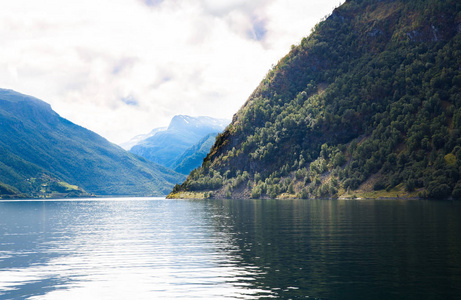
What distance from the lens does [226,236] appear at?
70.7 m

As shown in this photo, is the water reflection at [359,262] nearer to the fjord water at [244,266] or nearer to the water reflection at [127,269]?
the fjord water at [244,266]

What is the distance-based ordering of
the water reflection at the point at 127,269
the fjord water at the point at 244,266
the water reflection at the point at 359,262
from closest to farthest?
the water reflection at the point at 359,262
the fjord water at the point at 244,266
the water reflection at the point at 127,269

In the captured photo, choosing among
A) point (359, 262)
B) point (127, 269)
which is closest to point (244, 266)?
point (359, 262)

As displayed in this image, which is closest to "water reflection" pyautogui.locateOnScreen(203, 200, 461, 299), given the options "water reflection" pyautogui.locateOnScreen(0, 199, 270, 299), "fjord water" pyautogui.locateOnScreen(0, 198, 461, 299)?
"fjord water" pyautogui.locateOnScreen(0, 198, 461, 299)

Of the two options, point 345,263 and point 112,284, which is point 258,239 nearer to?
point 345,263

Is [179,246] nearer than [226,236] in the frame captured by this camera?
Yes

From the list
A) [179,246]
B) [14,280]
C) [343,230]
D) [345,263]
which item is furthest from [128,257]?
[343,230]

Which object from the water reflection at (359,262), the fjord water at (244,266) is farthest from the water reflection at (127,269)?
the water reflection at (359,262)

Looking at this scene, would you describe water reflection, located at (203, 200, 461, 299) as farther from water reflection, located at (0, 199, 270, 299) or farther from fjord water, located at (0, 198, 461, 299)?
water reflection, located at (0, 199, 270, 299)

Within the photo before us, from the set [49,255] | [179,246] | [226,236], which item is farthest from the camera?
[226,236]

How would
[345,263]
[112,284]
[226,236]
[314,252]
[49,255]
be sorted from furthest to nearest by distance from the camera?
1. [226,236]
2. [49,255]
3. [314,252]
4. [345,263]
5. [112,284]

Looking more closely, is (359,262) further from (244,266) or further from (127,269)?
(127,269)

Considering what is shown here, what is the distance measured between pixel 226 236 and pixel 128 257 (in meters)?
22.1

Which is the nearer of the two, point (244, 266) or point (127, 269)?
point (244, 266)
